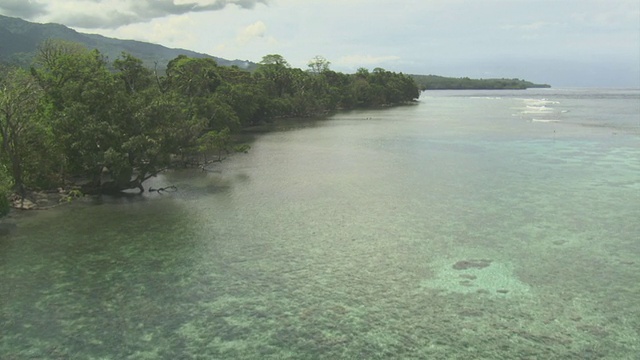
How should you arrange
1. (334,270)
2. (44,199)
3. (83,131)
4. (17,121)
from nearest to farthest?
(334,270) < (17,121) < (83,131) < (44,199)

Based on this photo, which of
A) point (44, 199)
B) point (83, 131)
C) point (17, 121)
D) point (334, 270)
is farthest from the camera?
point (44, 199)

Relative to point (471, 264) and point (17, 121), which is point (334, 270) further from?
point (17, 121)

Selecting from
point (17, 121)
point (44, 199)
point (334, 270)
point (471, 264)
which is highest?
point (17, 121)

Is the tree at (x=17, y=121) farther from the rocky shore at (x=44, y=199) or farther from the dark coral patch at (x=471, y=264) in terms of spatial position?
the dark coral patch at (x=471, y=264)

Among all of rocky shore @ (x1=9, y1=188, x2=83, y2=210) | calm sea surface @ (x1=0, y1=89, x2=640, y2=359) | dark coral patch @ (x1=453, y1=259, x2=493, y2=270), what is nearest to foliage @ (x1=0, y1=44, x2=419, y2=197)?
rocky shore @ (x1=9, y1=188, x2=83, y2=210)

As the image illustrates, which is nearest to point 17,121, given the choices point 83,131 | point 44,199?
point 83,131

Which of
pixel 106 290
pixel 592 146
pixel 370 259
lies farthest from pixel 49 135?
pixel 592 146

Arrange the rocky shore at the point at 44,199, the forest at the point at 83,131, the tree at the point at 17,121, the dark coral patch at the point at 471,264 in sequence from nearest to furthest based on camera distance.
→ the dark coral patch at the point at 471,264, the tree at the point at 17,121, the forest at the point at 83,131, the rocky shore at the point at 44,199

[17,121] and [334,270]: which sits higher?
[17,121]

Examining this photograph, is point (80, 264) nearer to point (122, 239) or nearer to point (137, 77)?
point (122, 239)

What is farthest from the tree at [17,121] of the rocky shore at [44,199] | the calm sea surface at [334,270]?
the calm sea surface at [334,270]
